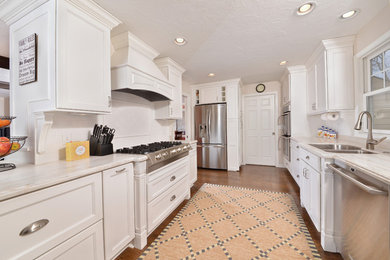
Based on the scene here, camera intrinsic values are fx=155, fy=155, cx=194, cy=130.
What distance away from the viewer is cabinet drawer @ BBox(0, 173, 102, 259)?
0.72 meters

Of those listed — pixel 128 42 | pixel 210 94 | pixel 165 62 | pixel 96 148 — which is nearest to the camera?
pixel 96 148

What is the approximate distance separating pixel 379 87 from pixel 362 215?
1.69 meters

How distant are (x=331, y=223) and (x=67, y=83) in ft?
8.55

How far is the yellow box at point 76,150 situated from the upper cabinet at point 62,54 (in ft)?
1.09

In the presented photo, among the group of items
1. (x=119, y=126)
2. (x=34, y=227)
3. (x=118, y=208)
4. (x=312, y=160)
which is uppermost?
(x=119, y=126)

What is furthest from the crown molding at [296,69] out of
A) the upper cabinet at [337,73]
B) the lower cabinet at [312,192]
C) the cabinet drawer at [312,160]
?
the lower cabinet at [312,192]

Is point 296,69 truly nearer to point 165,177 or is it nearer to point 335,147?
point 335,147

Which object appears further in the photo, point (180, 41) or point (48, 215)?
point (180, 41)

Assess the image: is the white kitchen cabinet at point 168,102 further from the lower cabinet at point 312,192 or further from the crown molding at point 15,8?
the lower cabinet at point 312,192

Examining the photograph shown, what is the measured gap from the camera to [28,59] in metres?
1.30

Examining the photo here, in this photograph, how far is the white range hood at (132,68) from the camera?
68.7 inches

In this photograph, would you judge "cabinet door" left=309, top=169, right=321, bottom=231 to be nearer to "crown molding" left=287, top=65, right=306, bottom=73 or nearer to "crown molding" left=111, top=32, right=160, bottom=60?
"crown molding" left=287, top=65, right=306, bottom=73

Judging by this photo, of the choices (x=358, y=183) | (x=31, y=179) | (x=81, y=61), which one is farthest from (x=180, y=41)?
(x=358, y=183)

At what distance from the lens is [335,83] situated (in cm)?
225
